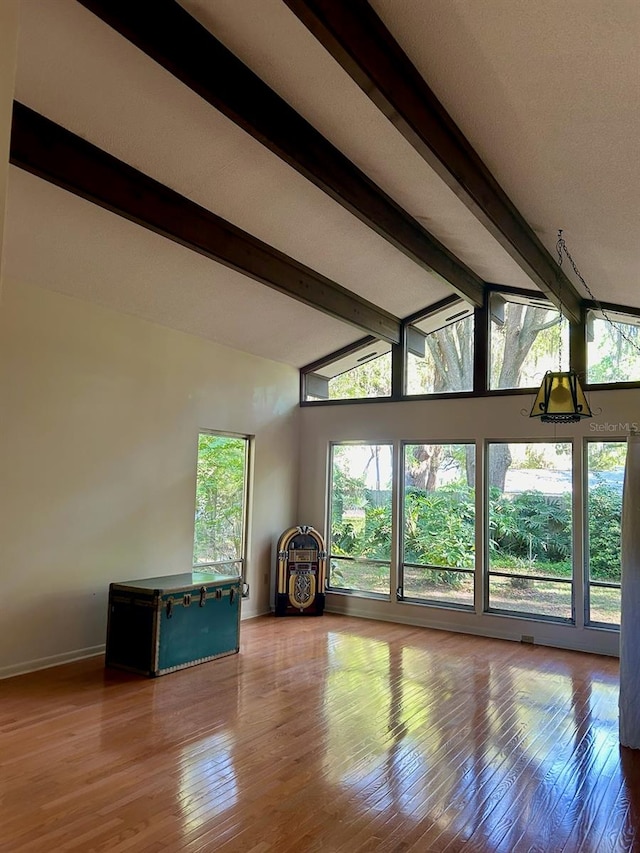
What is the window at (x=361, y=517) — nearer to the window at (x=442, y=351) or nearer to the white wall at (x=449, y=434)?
the white wall at (x=449, y=434)

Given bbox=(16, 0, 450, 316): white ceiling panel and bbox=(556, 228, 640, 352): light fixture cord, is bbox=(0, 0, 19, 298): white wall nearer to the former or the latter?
bbox=(16, 0, 450, 316): white ceiling panel

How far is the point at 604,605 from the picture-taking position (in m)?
6.13

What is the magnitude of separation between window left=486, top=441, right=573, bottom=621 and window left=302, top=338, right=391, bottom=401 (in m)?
1.67

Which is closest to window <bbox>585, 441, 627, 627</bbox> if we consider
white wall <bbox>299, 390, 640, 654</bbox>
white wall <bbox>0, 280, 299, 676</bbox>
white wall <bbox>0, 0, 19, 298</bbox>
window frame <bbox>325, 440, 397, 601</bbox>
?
white wall <bbox>299, 390, 640, 654</bbox>

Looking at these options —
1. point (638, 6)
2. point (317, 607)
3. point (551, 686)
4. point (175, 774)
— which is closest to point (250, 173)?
point (638, 6)

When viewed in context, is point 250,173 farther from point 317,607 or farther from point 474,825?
point 317,607

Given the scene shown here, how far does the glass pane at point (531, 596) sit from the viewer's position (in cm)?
632

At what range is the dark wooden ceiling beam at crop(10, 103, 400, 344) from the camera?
139 inches

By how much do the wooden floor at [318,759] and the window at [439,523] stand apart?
151cm

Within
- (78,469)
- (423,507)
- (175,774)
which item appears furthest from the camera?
(423,507)

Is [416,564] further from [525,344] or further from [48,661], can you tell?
[48,661]

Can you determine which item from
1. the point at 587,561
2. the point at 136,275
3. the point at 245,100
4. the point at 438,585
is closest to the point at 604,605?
the point at 587,561

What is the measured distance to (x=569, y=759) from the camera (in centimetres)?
362

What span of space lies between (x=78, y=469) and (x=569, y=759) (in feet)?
14.0
